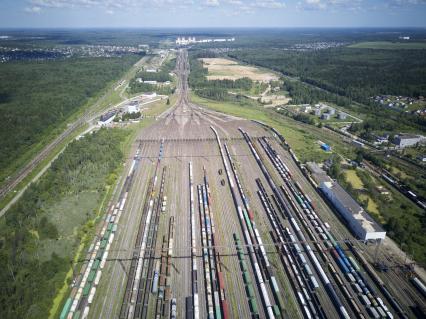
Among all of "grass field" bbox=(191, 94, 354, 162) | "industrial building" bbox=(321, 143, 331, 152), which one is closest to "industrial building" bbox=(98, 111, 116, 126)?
"grass field" bbox=(191, 94, 354, 162)

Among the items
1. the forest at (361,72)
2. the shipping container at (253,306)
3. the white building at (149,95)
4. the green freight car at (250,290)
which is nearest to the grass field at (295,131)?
the white building at (149,95)

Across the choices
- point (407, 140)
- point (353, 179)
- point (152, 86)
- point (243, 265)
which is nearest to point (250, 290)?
point (243, 265)

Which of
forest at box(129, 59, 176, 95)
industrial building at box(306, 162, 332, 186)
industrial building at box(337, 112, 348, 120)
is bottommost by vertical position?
industrial building at box(306, 162, 332, 186)

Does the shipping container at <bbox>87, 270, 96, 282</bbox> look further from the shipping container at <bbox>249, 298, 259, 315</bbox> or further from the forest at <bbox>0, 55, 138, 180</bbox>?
the forest at <bbox>0, 55, 138, 180</bbox>

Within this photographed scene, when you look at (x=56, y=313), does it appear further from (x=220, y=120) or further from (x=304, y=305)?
(x=220, y=120)

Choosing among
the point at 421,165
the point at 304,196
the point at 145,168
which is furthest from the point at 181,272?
the point at 421,165
